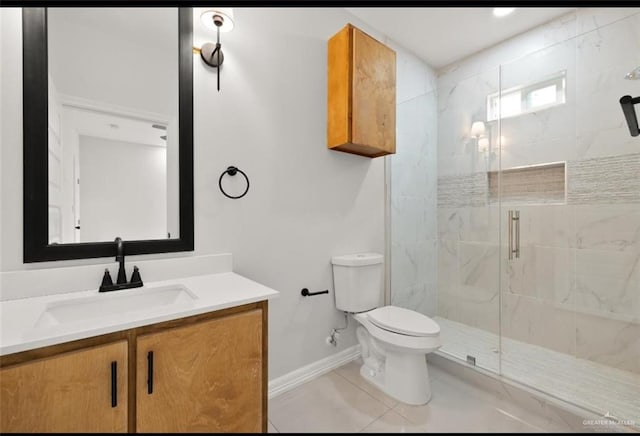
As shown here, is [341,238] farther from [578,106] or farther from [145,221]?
[578,106]

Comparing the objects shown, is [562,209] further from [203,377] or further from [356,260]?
[203,377]

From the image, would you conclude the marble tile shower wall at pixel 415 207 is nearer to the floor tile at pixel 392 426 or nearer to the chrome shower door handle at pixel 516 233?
the chrome shower door handle at pixel 516 233

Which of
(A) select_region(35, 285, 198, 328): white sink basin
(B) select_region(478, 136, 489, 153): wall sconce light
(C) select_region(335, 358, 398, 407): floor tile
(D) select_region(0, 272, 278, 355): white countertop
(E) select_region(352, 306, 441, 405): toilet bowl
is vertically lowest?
(C) select_region(335, 358, 398, 407): floor tile

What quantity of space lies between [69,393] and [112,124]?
1.02 m

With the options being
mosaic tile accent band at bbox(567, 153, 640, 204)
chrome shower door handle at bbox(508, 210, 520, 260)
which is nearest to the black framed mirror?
chrome shower door handle at bbox(508, 210, 520, 260)

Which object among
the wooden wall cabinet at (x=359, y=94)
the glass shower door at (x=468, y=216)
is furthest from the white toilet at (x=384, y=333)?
the wooden wall cabinet at (x=359, y=94)

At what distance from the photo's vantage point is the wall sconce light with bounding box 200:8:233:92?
1.38 meters

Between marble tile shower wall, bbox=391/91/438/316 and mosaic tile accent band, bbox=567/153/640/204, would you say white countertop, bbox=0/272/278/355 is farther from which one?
mosaic tile accent band, bbox=567/153/640/204

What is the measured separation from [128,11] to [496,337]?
3085 millimetres

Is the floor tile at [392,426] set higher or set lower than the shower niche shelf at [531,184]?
lower

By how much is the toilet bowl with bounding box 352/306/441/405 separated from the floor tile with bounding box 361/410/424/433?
0.15m

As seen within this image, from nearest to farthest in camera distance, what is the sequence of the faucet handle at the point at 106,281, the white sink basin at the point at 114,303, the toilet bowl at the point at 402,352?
the white sink basin at the point at 114,303
the faucet handle at the point at 106,281
the toilet bowl at the point at 402,352

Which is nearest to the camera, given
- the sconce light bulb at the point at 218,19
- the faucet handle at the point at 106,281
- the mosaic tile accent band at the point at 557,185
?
the faucet handle at the point at 106,281

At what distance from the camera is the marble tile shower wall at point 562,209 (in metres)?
1.89
